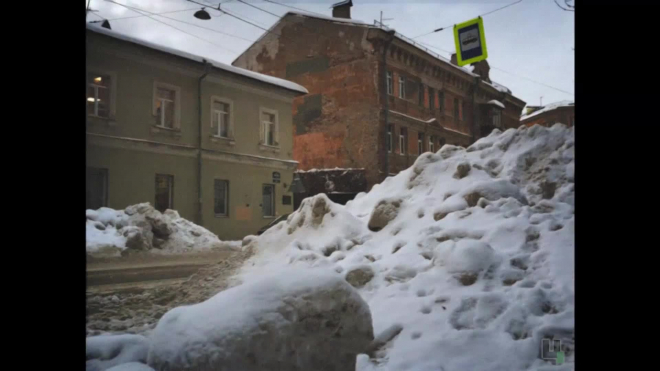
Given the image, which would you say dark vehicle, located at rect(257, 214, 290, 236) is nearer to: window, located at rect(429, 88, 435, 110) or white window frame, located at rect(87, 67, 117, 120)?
white window frame, located at rect(87, 67, 117, 120)

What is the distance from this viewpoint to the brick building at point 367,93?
327 centimetres

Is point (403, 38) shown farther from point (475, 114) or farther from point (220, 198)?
point (220, 198)

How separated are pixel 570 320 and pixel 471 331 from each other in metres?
0.60

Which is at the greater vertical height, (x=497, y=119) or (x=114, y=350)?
(x=497, y=119)

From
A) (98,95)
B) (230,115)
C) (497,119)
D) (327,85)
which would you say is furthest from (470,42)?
(98,95)

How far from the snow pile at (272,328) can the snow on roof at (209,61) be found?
4.02 ft

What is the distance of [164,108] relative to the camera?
2961mm

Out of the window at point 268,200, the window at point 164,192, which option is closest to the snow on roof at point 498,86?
the window at point 268,200

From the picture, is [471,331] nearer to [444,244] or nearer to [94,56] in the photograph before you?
[444,244]

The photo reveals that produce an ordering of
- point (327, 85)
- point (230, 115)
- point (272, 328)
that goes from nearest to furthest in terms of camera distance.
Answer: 1. point (272, 328)
2. point (230, 115)
3. point (327, 85)

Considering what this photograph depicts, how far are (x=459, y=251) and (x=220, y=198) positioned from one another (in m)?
1.45

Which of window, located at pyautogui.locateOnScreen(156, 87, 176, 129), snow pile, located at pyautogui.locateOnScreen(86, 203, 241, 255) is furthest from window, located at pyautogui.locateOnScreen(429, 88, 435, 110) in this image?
window, located at pyautogui.locateOnScreen(156, 87, 176, 129)

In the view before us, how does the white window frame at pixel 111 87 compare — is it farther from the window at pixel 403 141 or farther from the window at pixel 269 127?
the window at pixel 403 141
